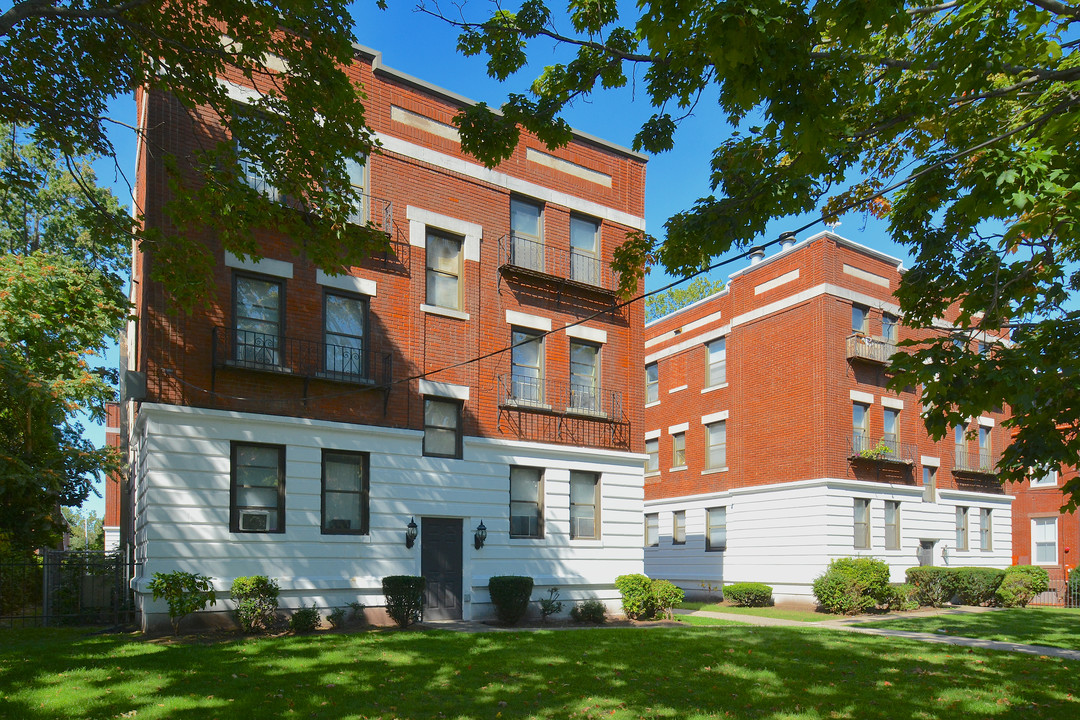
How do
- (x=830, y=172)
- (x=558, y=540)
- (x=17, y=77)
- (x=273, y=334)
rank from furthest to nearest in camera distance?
(x=558, y=540) < (x=273, y=334) < (x=17, y=77) < (x=830, y=172)

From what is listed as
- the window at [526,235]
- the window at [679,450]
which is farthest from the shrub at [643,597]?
the window at [679,450]

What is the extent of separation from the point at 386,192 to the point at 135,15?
328 inches

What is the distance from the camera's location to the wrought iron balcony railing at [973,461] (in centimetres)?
3372

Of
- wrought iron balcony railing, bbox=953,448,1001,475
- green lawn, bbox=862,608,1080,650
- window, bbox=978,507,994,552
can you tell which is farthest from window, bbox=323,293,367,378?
window, bbox=978,507,994,552

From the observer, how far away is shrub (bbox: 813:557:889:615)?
26.5m

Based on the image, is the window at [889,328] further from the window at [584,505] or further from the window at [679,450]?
the window at [584,505]

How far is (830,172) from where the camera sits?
9375mm

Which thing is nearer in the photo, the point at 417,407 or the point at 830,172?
the point at 830,172

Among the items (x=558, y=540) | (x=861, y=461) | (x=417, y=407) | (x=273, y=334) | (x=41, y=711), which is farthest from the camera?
(x=861, y=461)

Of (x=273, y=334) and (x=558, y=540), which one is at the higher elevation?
(x=273, y=334)

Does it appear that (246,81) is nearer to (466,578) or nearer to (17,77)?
(17,77)

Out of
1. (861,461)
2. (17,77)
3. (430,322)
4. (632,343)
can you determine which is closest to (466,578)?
(430,322)

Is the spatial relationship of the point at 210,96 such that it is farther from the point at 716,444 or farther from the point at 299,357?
the point at 716,444

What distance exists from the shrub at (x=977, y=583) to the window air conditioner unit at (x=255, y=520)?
992 inches
